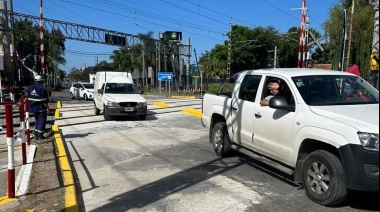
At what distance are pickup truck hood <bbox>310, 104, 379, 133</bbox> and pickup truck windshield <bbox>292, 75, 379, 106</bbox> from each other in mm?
246

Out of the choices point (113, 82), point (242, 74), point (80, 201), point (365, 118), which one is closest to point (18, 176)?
point (80, 201)

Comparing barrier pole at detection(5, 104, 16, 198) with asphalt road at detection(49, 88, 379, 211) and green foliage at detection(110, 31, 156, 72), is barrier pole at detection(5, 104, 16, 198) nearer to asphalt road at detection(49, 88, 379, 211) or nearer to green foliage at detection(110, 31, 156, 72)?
asphalt road at detection(49, 88, 379, 211)

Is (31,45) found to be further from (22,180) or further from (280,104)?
(280,104)

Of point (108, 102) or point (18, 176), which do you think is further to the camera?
point (108, 102)

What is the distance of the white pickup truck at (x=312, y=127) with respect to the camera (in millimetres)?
4477

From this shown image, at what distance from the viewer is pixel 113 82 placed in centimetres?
1642

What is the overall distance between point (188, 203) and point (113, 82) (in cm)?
1190

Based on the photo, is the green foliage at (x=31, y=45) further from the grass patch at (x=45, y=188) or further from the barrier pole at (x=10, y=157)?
the barrier pole at (x=10, y=157)

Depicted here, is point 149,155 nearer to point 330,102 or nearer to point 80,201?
point 80,201

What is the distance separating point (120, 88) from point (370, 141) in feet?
42.4

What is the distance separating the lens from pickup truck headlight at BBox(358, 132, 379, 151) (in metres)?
4.35

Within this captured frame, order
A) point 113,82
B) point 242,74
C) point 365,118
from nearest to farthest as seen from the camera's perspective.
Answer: point 365,118
point 242,74
point 113,82

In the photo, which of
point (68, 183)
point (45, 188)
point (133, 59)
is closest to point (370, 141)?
point (68, 183)

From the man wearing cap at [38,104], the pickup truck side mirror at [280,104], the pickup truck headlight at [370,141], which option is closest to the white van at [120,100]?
the man wearing cap at [38,104]
